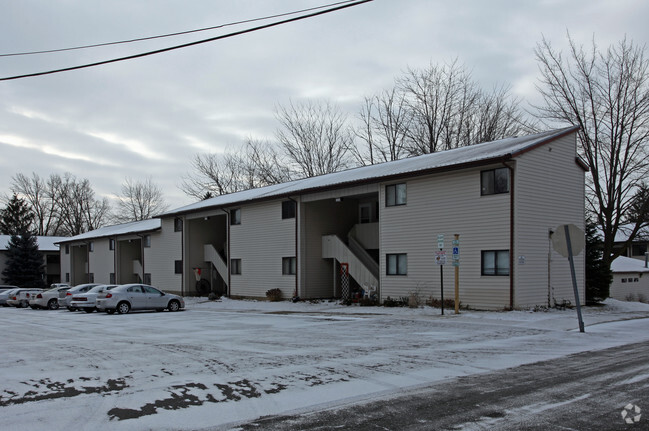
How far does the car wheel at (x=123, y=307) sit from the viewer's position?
2606 centimetres

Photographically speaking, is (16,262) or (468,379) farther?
(16,262)

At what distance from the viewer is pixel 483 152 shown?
78.0 ft

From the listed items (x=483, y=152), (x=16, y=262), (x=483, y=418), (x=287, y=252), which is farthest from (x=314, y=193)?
(x=16, y=262)

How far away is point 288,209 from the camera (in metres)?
32.1

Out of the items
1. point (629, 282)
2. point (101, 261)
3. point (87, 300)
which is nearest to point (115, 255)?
point (101, 261)

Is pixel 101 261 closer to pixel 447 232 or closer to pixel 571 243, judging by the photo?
pixel 447 232

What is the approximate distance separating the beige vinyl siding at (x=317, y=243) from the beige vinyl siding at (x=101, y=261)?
28044mm

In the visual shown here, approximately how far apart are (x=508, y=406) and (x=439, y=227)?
662 inches

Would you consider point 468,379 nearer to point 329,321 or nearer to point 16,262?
point 329,321

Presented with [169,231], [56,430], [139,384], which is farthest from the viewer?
[169,231]

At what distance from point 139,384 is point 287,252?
23.3 metres

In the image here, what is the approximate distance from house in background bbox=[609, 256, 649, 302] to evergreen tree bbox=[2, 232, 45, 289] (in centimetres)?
5620

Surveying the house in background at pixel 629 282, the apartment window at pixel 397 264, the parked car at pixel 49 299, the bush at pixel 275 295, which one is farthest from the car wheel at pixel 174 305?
the house in background at pixel 629 282

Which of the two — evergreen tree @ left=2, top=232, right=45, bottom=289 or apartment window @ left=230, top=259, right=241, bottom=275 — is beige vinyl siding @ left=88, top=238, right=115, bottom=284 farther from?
apartment window @ left=230, top=259, right=241, bottom=275
